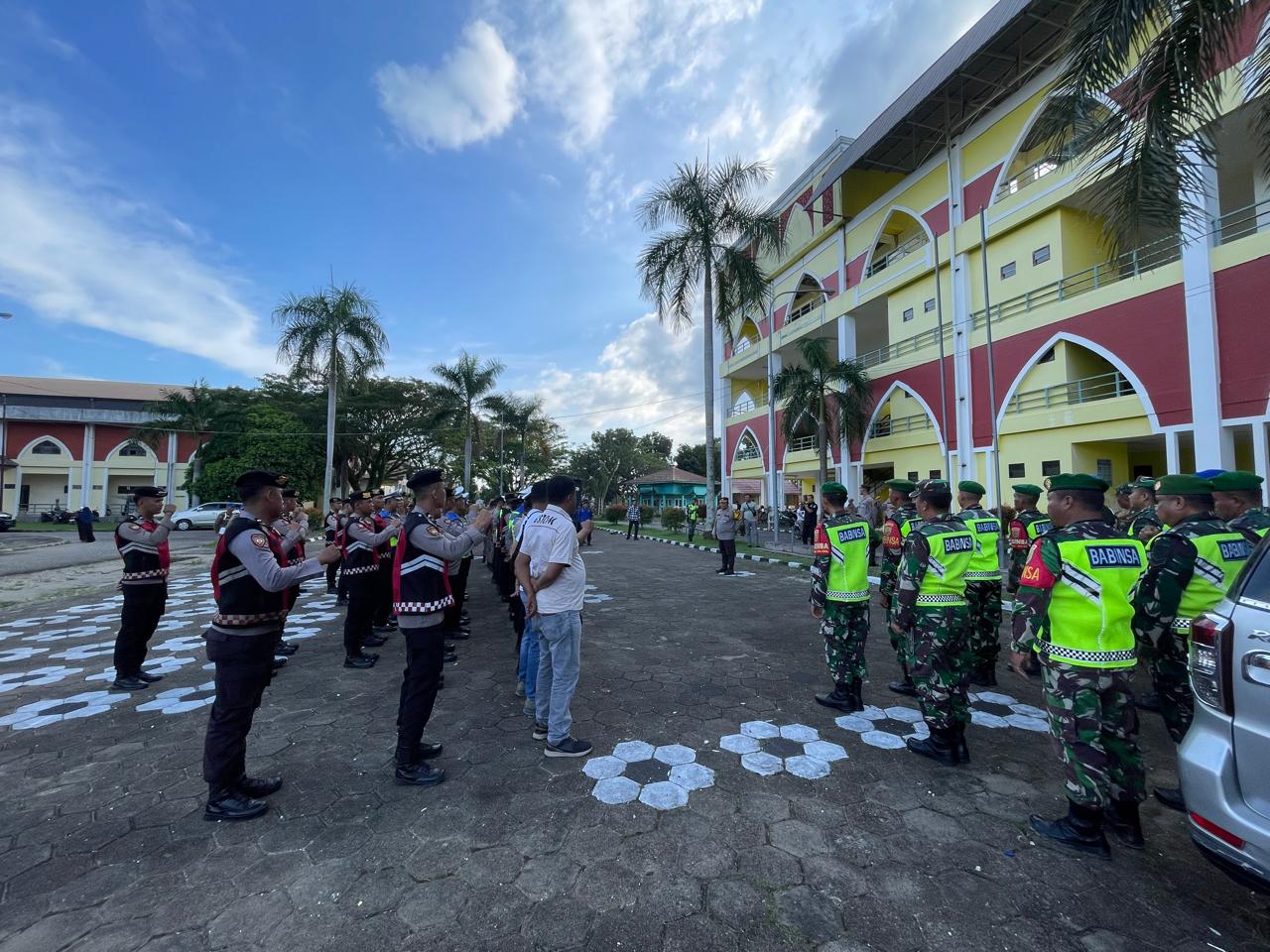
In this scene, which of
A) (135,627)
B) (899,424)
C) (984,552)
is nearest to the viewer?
(984,552)

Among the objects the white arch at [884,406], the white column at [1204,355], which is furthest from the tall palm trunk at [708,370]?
the white column at [1204,355]

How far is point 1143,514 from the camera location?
478cm

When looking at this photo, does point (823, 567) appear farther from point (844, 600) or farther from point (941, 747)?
point (941, 747)

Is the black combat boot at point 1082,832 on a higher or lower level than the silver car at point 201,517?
lower

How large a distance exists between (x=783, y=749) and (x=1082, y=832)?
4.87 feet

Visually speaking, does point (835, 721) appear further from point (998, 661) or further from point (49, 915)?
point (49, 915)

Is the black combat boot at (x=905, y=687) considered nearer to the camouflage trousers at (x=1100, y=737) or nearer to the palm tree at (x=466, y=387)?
the camouflage trousers at (x=1100, y=737)

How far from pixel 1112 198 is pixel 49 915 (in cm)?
880

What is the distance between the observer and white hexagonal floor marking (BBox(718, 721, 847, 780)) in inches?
126

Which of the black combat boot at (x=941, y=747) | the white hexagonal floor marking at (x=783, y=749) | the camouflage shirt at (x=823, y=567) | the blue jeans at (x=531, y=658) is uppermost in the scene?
the camouflage shirt at (x=823, y=567)

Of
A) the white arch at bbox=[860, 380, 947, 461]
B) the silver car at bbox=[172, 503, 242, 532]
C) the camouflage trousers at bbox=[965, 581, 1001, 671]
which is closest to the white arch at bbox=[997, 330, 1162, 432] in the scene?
the white arch at bbox=[860, 380, 947, 461]

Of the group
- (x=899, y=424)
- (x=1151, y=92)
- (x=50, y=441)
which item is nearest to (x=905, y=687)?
(x=1151, y=92)

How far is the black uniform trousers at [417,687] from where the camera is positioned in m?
3.06

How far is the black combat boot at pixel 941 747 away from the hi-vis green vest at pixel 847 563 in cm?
98
